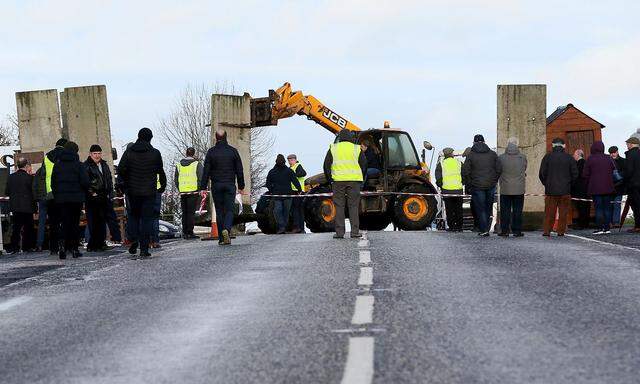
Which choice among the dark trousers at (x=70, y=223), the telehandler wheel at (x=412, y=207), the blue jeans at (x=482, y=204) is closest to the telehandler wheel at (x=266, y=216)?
the telehandler wheel at (x=412, y=207)

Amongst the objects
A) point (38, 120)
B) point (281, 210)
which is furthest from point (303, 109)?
point (38, 120)

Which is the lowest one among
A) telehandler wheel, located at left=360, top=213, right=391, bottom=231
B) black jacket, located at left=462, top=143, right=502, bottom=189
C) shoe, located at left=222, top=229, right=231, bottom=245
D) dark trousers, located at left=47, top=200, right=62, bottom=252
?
telehandler wheel, located at left=360, top=213, right=391, bottom=231

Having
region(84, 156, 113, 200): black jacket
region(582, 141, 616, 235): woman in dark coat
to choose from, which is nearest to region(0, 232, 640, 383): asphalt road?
region(84, 156, 113, 200): black jacket

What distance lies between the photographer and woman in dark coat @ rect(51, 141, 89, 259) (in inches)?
683

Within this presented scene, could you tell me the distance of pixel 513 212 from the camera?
2150 cm

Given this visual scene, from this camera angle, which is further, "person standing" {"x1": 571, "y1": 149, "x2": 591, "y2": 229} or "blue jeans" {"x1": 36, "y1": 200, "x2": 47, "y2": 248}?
"person standing" {"x1": 571, "y1": 149, "x2": 591, "y2": 229}

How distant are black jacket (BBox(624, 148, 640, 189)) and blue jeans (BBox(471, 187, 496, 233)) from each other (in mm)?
3120

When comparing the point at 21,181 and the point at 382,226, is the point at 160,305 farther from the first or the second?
the point at 382,226

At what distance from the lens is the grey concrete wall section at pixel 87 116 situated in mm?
24828

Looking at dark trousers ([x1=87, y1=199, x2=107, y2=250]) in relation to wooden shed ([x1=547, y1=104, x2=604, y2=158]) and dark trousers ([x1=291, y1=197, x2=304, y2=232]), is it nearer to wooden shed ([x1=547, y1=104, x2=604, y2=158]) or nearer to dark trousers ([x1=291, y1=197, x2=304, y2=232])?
dark trousers ([x1=291, y1=197, x2=304, y2=232])

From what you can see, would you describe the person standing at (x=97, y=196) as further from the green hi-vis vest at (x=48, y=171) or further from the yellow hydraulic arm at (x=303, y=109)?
the yellow hydraulic arm at (x=303, y=109)

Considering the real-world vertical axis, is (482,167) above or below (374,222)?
above

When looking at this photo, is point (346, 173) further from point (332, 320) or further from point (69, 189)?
point (332, 320)

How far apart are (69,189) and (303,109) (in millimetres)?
14135
